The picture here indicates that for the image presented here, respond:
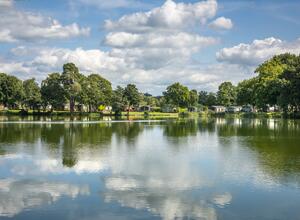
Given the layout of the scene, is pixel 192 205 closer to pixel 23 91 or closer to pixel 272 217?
pixel 272 217

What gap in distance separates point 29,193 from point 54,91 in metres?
103

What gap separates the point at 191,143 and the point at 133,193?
65.5 ft

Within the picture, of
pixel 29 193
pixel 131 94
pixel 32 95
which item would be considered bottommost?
pixel 29 193

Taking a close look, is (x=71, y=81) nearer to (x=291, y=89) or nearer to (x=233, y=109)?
(x=291, y=89)

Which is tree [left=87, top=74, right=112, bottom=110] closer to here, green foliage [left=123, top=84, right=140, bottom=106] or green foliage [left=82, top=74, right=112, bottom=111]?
green foliage [left=82, top=74, right=112, bottom=111]

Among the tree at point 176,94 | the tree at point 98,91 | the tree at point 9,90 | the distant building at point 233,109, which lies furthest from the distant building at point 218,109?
the tree at point 9,90

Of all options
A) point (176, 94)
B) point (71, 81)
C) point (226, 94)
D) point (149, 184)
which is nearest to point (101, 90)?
point (71, 81)

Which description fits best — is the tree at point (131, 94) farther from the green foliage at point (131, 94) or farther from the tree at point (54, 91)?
the tree at point (54, 91)

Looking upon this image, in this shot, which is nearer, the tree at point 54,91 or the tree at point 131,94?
the tree at point 54,91

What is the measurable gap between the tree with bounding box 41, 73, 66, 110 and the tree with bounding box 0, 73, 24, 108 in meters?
6.98

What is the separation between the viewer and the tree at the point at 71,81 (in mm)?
113938

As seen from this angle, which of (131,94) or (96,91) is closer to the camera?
(96,91)

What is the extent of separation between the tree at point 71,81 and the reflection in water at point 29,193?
318ft

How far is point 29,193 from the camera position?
15766 mm
